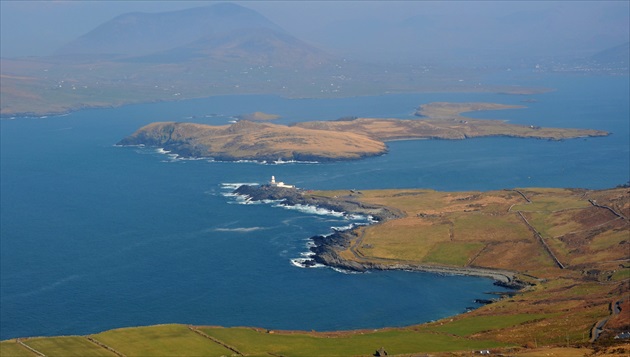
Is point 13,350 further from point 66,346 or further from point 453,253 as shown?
point 453,253

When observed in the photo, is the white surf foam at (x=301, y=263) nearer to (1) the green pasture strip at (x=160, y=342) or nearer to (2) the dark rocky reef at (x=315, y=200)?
(2) the dark rocky reef at (x=315, y=200)

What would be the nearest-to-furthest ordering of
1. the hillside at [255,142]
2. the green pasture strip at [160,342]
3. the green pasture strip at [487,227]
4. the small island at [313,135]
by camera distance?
the green pasture strip at [160,342], the green pasture strip at [487,227], the hillside at [255,142], the small island at [313,135]

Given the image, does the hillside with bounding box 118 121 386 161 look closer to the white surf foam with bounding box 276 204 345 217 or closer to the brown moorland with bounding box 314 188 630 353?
the brown moorland with bounding box 314 188 630 353

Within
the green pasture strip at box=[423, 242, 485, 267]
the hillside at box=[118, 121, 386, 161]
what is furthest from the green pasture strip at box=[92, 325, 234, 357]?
the hillside at box=[118, 121, 386, 161]

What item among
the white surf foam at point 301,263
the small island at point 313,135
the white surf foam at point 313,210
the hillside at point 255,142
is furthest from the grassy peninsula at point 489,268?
the small island at point 313,135

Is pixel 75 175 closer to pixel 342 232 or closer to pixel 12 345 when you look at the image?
pixel 342 232

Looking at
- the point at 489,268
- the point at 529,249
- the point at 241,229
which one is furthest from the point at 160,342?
the point at 529,249
